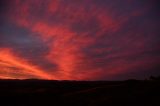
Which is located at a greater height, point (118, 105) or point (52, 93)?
point (52, 93)

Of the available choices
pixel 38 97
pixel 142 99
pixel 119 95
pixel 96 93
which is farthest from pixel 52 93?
pixel 142 99

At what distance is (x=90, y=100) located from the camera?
38031 mm

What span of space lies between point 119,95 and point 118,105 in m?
5.54

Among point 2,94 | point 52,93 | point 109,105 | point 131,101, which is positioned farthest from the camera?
point 52,93

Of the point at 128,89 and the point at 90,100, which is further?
the point at 128,89

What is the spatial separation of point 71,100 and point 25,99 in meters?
7.72

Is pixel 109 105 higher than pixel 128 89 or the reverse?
the reverse

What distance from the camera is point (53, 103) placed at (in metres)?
37.1

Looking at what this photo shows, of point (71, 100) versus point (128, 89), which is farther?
point (128, 89)

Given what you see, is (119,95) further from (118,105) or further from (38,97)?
(38,97)

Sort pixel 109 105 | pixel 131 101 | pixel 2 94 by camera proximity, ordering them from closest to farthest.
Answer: pixel 109 105 < pixel 131 101 < pixel 2 94

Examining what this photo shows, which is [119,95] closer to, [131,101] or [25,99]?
[131,101]

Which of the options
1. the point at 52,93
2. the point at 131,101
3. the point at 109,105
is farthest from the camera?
the point at 52,93

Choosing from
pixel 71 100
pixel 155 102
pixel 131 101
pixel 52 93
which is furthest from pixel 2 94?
pixel 155 102
